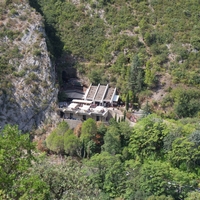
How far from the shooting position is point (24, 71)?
5406 cm

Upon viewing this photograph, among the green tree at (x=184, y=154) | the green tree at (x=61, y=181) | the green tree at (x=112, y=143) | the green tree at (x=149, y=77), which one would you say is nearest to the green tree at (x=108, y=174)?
the green tree at (x=112, y=143)

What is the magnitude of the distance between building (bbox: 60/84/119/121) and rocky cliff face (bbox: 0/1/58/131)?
2.90m

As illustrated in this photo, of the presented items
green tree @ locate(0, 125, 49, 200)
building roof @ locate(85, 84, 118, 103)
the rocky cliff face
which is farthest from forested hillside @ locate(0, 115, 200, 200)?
building roof @ locate(85, 84, 118, 103)

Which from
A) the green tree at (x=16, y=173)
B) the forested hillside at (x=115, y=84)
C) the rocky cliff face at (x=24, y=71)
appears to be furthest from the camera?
the rocky cliff face at (x=24, y=71)

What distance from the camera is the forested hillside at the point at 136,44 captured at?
5644 centimetres

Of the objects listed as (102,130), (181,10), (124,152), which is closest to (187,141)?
(124,152)

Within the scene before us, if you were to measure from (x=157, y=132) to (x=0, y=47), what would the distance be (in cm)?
2868

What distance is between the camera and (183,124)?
47531 mm

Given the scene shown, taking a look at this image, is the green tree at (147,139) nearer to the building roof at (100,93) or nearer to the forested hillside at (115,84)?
the forested hillside at (115,84)

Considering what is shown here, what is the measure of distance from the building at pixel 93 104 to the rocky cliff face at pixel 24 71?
290 cm

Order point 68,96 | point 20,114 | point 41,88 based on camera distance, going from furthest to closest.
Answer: point 68,96 < point 41,88 < point 20,114

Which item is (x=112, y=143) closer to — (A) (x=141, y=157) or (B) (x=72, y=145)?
(A) (x=141, y=157)

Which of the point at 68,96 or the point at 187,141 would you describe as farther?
the point at 68,96

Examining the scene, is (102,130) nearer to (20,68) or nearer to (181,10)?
(20,68)
